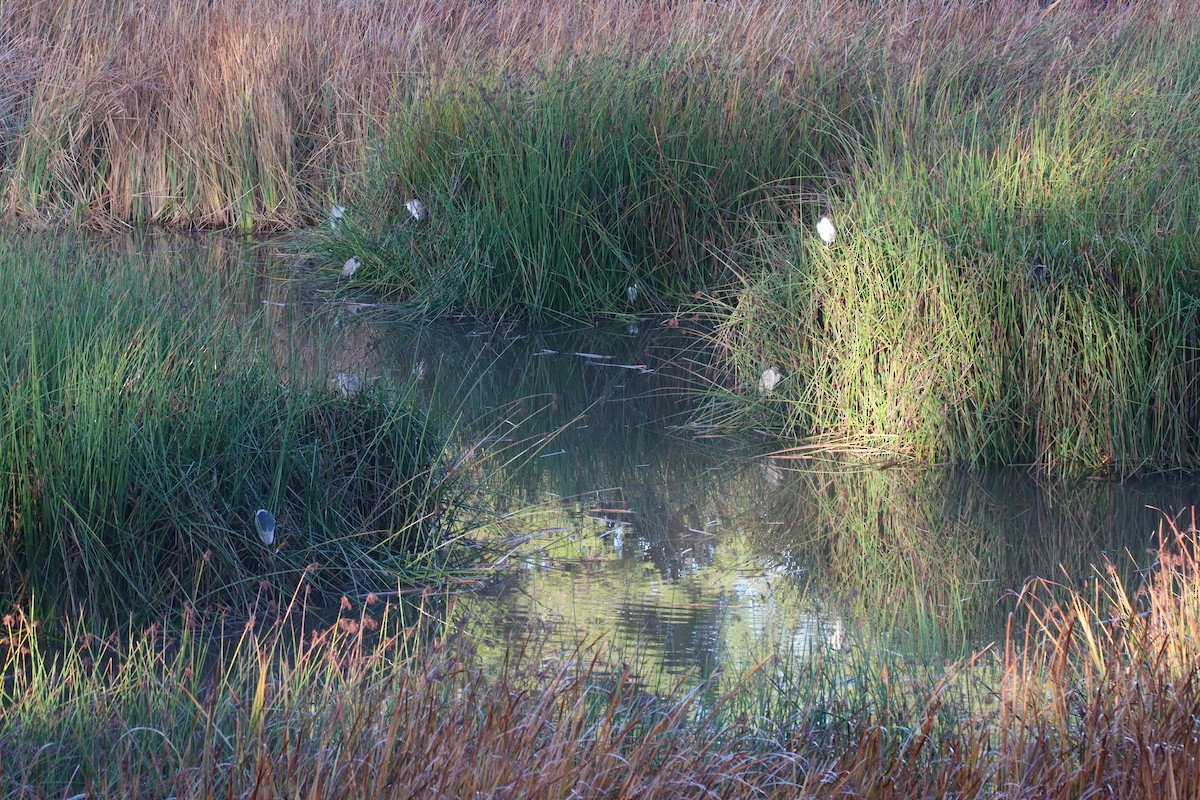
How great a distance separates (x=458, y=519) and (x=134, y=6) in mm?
7081

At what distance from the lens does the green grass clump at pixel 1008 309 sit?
443 centimetres

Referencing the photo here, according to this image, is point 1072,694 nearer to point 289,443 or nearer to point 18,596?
point 289,443

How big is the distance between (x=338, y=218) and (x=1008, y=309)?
377 centimetres

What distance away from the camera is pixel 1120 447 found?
4.41 m

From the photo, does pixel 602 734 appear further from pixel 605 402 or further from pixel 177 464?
pixel 605 402

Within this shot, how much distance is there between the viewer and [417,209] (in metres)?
6.66

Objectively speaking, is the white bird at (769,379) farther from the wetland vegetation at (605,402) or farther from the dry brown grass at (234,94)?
the dry brown grass at (234,94)

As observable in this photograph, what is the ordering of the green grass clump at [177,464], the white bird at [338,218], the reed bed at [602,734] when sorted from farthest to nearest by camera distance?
the white bird at [338,218] → the green grass clump at [177,464] → the reed bed at [602,734]

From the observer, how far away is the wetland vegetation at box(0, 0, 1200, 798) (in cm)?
234

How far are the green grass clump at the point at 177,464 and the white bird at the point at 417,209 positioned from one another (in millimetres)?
2727

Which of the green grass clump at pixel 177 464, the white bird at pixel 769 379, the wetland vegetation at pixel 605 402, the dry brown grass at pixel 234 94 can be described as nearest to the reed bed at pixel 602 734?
the wetland vegetation at pixel 605 402

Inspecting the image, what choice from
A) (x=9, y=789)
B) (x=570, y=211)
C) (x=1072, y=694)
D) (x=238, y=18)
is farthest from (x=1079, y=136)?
(x=238, y=18)

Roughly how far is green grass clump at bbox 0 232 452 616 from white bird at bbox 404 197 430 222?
2727 millimetres

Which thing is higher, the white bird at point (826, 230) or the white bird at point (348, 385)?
the white bird at point (826, 230)
